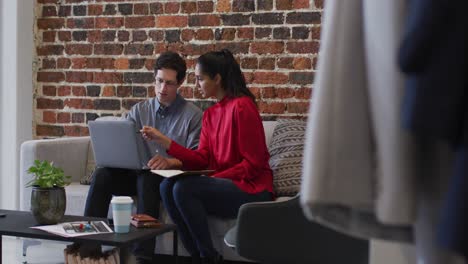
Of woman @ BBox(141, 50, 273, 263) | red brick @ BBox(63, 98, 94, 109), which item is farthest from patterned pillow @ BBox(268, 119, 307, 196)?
red brick @ BBox(63, 98, 94, 109)

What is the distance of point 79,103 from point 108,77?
0.28m

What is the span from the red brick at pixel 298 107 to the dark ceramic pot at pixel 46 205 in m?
1.64

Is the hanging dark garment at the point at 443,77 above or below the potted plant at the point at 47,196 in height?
above

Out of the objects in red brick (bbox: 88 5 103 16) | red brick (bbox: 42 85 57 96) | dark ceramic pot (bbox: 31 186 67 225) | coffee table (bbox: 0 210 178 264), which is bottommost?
coffee table (bbox: 0 210 178 264)

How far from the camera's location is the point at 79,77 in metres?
5.07

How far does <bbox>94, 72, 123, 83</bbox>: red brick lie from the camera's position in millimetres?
4957

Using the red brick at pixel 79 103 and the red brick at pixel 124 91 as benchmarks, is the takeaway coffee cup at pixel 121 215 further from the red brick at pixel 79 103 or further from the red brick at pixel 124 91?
the red brick at pixel 79 103

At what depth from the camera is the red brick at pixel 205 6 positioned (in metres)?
4.71

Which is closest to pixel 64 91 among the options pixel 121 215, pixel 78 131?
pixel 78 131

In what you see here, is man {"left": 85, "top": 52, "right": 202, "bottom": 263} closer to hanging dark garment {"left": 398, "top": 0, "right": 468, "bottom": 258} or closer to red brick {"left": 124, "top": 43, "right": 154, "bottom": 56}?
red brick {"left": 124, "top": 43, "right": 154, "bottom": 56}

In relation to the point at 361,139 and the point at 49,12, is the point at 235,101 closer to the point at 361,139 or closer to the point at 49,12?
the point at 49,12

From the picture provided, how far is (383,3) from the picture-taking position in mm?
901

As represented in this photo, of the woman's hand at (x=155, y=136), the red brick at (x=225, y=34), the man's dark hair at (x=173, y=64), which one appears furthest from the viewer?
the red brick at (x=225, y=34)

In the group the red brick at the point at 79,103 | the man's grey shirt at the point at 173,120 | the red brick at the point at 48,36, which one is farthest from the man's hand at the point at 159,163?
the red brick at the point at 48,36
